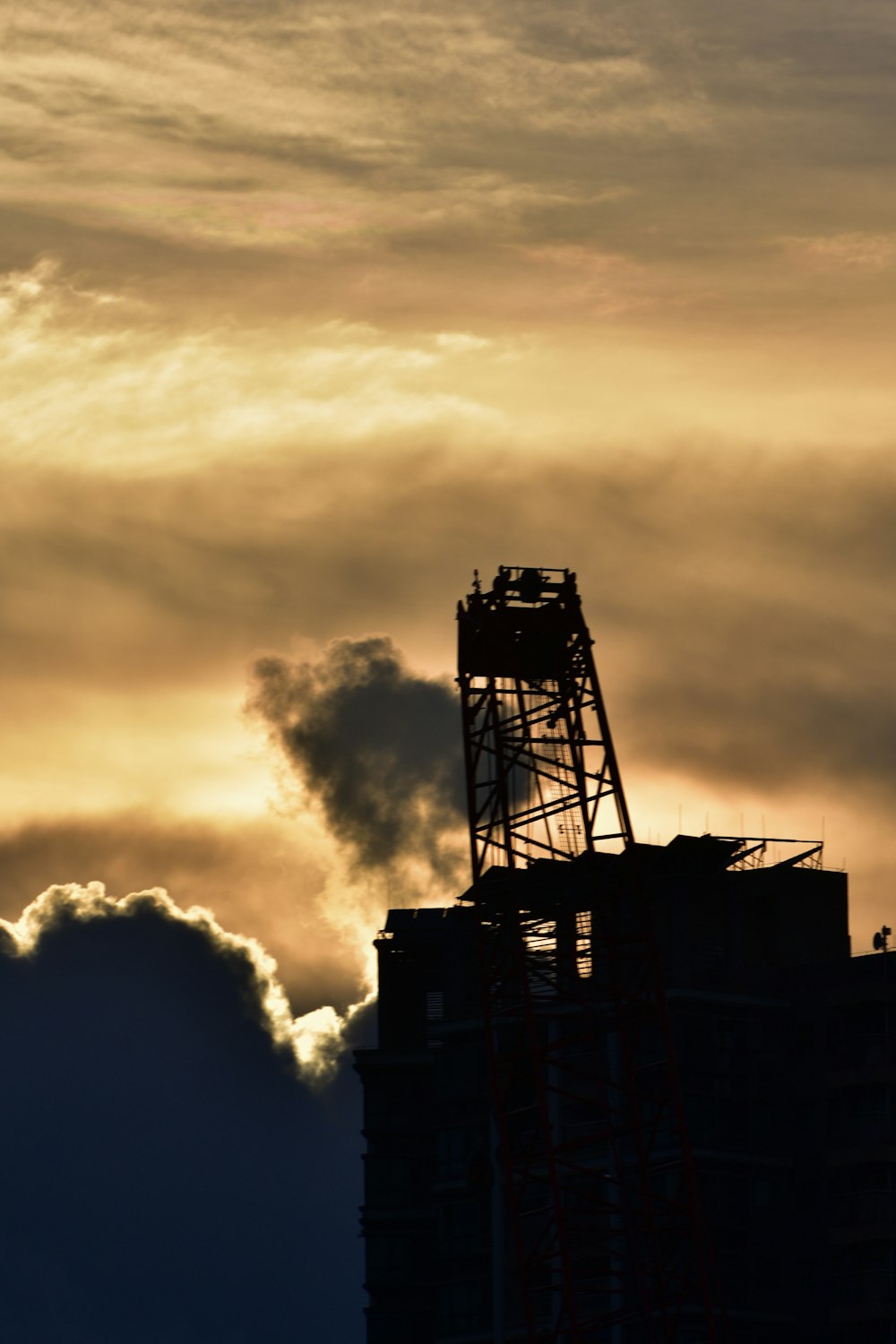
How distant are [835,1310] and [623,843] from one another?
4408 centimetres

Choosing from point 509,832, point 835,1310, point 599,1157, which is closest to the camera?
point 509,832

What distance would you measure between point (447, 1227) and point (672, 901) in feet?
92.8

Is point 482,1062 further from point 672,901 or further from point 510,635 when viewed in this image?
point 510,635

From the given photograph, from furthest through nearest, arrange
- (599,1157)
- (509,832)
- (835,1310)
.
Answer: (599,1157) → (835,1310) → (509,832)

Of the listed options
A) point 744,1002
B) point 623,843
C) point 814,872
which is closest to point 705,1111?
point 744,1002

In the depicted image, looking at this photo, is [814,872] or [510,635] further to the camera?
[814,872]

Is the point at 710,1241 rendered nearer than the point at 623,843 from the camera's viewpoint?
No

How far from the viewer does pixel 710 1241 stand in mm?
183625

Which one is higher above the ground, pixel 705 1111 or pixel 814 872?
pixel 814 872

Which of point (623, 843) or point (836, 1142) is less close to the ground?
point (623, 843)

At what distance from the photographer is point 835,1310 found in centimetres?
18150

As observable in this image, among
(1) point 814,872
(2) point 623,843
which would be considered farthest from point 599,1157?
(2) point 623,843


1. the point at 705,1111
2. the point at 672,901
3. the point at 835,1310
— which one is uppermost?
the point at 672,901

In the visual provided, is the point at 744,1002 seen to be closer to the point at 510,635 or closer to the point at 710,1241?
the point at 710,1241
